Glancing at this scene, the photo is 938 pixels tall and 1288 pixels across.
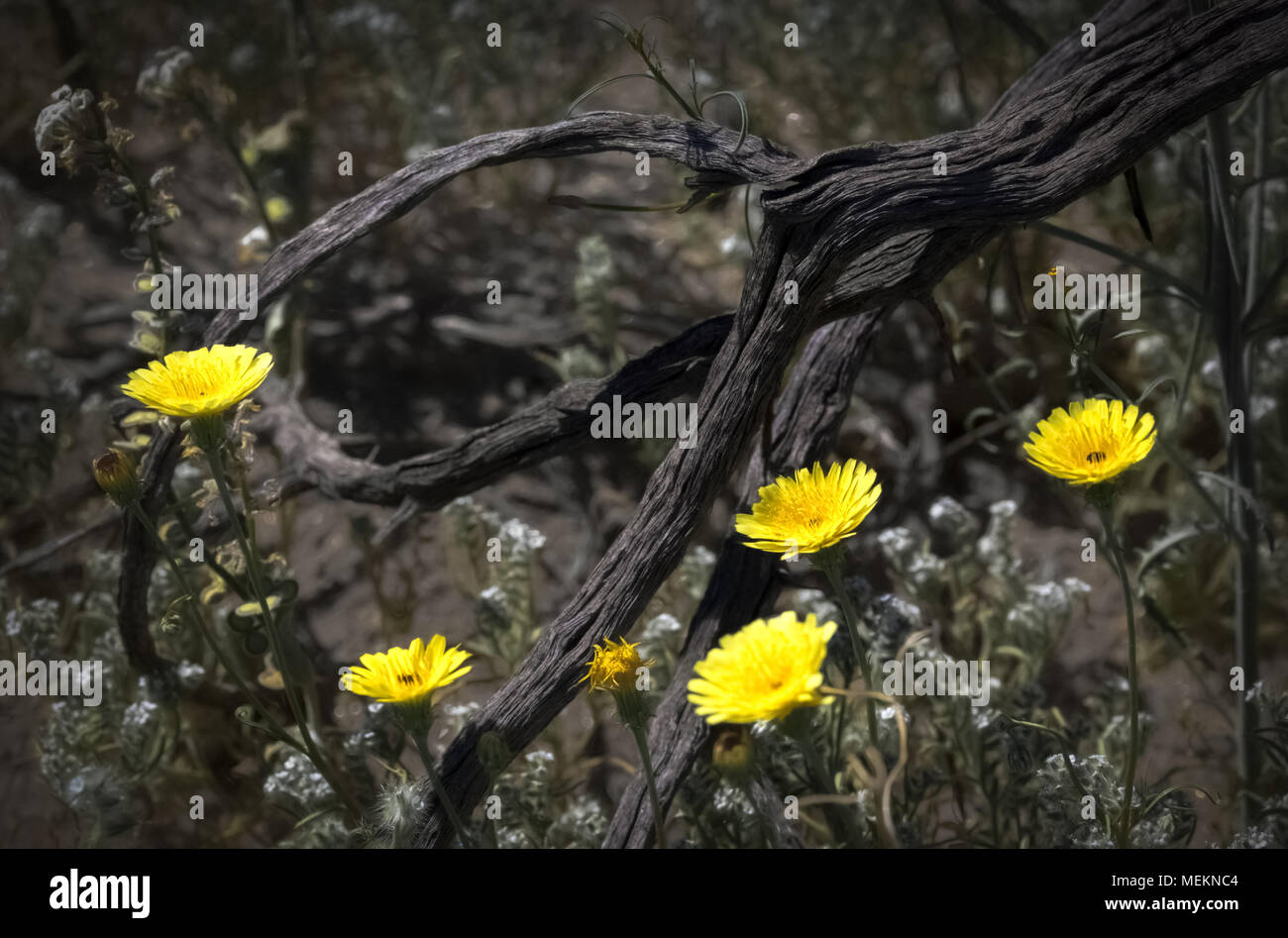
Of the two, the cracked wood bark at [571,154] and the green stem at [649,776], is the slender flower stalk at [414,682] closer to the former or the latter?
the green stem at [649,776]

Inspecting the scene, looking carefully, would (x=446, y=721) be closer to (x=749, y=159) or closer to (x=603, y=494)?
(x=603, y=494)

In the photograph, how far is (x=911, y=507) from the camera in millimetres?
2795

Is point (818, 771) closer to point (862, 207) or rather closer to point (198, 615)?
point (862, 207)

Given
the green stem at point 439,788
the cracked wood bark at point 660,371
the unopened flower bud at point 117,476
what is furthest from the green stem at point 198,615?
the cracked wood bark at point 660,371

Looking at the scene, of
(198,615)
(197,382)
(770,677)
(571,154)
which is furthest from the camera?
(571,154)

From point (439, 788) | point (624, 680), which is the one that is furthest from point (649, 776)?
point (439, 788)

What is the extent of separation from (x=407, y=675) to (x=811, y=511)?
51 cm

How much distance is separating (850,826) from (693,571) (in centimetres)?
95

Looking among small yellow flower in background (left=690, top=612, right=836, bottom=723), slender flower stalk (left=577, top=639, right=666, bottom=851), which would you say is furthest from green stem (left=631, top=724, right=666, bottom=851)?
small yellow flower in background (left=690, top=612, right=836, bottom=723)

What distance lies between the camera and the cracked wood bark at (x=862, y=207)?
1404mm

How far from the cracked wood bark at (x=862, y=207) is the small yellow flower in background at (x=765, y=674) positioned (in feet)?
1.00

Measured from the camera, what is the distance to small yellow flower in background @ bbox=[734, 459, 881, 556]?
132 cm

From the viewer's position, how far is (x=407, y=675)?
1355 mm

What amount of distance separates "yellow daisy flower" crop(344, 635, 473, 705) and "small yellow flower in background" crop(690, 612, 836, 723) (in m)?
0.31
